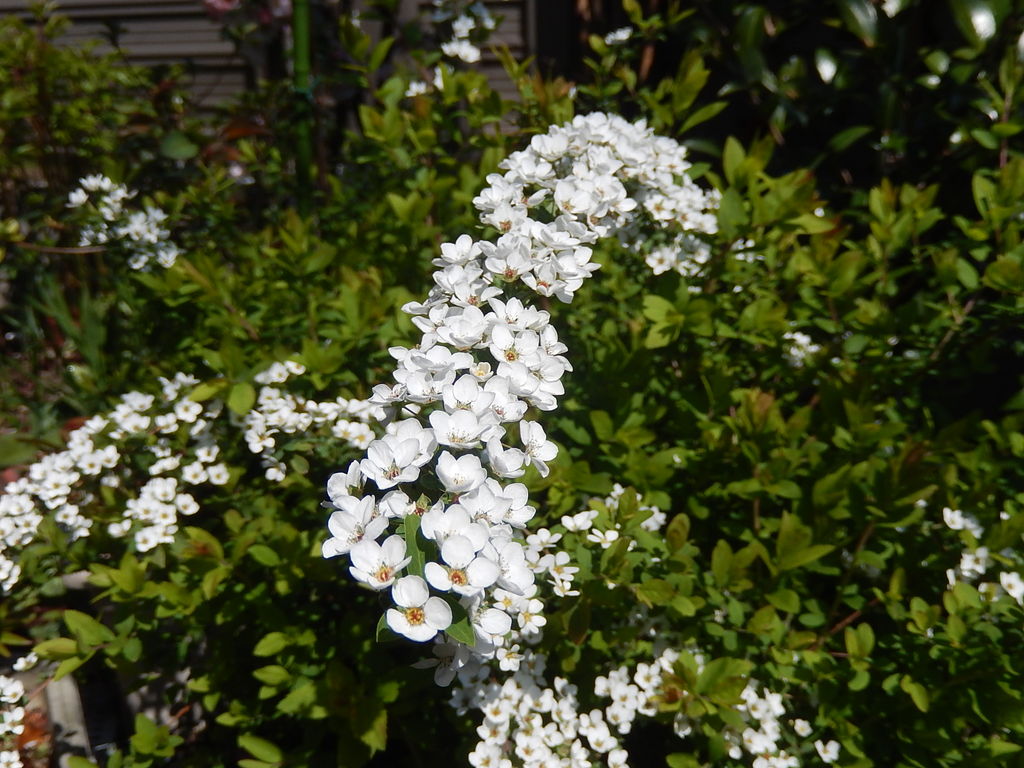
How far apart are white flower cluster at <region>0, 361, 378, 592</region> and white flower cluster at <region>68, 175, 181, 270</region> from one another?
1.47 feet

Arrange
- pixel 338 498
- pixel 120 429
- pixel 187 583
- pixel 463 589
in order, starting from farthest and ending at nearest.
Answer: pixel 120 429
pixel 187 583
pixel 338 498
pixel 463 589

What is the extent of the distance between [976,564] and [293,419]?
131 cm

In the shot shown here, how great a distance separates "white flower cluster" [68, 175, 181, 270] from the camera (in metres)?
1.94

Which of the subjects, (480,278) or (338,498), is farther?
(480,278)

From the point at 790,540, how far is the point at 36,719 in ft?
5.55

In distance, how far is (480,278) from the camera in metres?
1.29

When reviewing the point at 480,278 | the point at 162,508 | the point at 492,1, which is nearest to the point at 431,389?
the point at 480,278

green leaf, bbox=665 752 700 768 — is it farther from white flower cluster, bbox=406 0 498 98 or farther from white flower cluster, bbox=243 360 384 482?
white flower cluster, bbox=406 0 498 98

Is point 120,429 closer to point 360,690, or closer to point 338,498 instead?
point 360,690

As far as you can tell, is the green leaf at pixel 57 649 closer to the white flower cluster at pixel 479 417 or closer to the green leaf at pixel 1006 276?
the white flower cluster at pixel 479 417

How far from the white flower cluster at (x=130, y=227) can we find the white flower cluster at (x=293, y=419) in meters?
0.64

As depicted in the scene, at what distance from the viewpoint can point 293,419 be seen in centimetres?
143

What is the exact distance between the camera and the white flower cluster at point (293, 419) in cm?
142

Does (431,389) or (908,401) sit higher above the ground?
(431,389)
